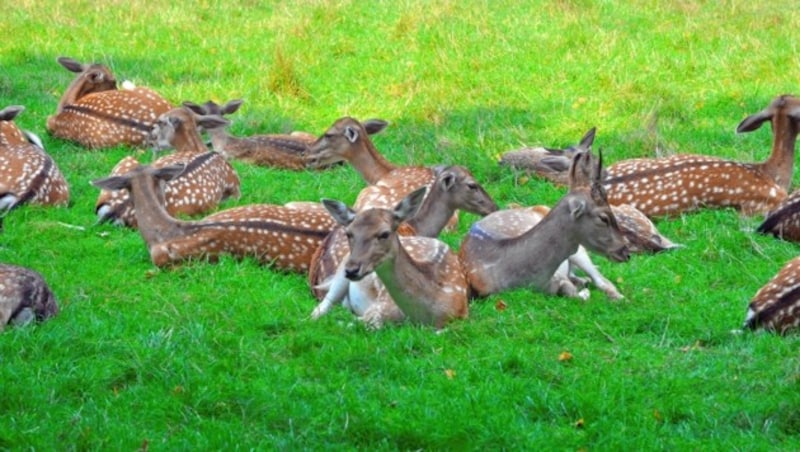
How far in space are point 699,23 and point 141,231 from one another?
822cm

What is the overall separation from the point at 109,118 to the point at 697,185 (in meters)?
5.00

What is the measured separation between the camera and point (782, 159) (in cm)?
980

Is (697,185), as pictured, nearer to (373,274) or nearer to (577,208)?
(577,208)

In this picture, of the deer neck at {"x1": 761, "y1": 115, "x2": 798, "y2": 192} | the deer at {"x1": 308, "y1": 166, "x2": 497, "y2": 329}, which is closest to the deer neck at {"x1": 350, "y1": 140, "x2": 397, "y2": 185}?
the deer at {"x1": 308, "y1": 166, "x2": 497, "y2": 329}

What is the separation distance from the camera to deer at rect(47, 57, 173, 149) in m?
11.7

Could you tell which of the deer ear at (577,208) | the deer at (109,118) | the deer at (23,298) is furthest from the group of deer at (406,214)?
the deer at (23,298)

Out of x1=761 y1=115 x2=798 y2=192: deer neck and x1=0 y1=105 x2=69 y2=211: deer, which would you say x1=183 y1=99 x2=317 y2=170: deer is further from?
x1=761 y1=115 x2=798 y2=192: deer neck

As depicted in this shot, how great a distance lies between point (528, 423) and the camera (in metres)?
5.75

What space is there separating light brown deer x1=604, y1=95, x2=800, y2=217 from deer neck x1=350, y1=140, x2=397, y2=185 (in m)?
1.63

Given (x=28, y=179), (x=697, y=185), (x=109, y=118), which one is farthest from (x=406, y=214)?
(x=109, y=118)

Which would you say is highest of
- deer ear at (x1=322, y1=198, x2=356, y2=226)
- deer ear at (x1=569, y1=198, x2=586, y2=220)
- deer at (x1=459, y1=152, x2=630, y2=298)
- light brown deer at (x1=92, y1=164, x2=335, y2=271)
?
deer ear at (x1=322, y1=198, x2=356, y2=226)

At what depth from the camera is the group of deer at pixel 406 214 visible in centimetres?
714

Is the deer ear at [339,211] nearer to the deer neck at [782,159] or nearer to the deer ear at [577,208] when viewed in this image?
the deer ear at [577,208]

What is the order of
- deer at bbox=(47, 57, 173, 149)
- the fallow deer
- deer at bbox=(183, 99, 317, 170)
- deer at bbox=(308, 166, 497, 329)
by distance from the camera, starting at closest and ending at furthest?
the fallow deer < deer at bbox=(308, 166, 497, 329) < deer at bbox=(183, 99, 317, 170) < deer at bbox=(47, 57, 173, 149)
